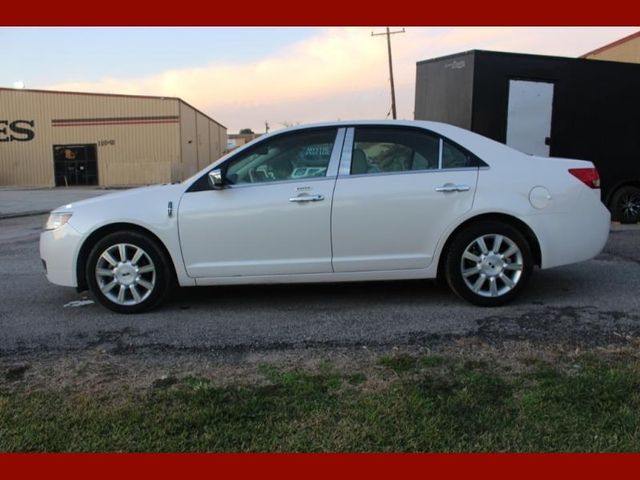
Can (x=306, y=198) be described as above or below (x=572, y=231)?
above

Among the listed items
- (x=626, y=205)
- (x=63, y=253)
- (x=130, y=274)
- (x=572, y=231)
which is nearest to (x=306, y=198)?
(x=130, y=274)

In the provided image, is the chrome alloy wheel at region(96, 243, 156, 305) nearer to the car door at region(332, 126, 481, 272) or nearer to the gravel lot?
the gravel lot

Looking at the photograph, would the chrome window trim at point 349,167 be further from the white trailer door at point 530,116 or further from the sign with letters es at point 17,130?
the sign with letters es at point 17,130

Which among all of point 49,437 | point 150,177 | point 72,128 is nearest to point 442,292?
point 49,437

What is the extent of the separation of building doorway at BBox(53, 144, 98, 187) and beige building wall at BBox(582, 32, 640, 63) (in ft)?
108

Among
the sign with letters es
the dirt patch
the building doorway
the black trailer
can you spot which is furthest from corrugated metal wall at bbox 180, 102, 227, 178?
the dirt patch

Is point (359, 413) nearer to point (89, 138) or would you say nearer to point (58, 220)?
point (58, 220)

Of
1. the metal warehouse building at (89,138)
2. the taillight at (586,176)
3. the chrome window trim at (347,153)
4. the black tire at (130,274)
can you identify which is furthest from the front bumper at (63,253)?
the metal warehouse building at (89,138)

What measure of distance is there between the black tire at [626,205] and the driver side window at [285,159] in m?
7.20

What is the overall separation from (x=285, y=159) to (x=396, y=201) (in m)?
1.03

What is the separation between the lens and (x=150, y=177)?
3959cm

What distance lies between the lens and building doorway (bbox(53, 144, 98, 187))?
40250 mm

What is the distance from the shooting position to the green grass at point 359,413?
273 centimetres

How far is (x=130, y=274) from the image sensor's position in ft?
16.1
